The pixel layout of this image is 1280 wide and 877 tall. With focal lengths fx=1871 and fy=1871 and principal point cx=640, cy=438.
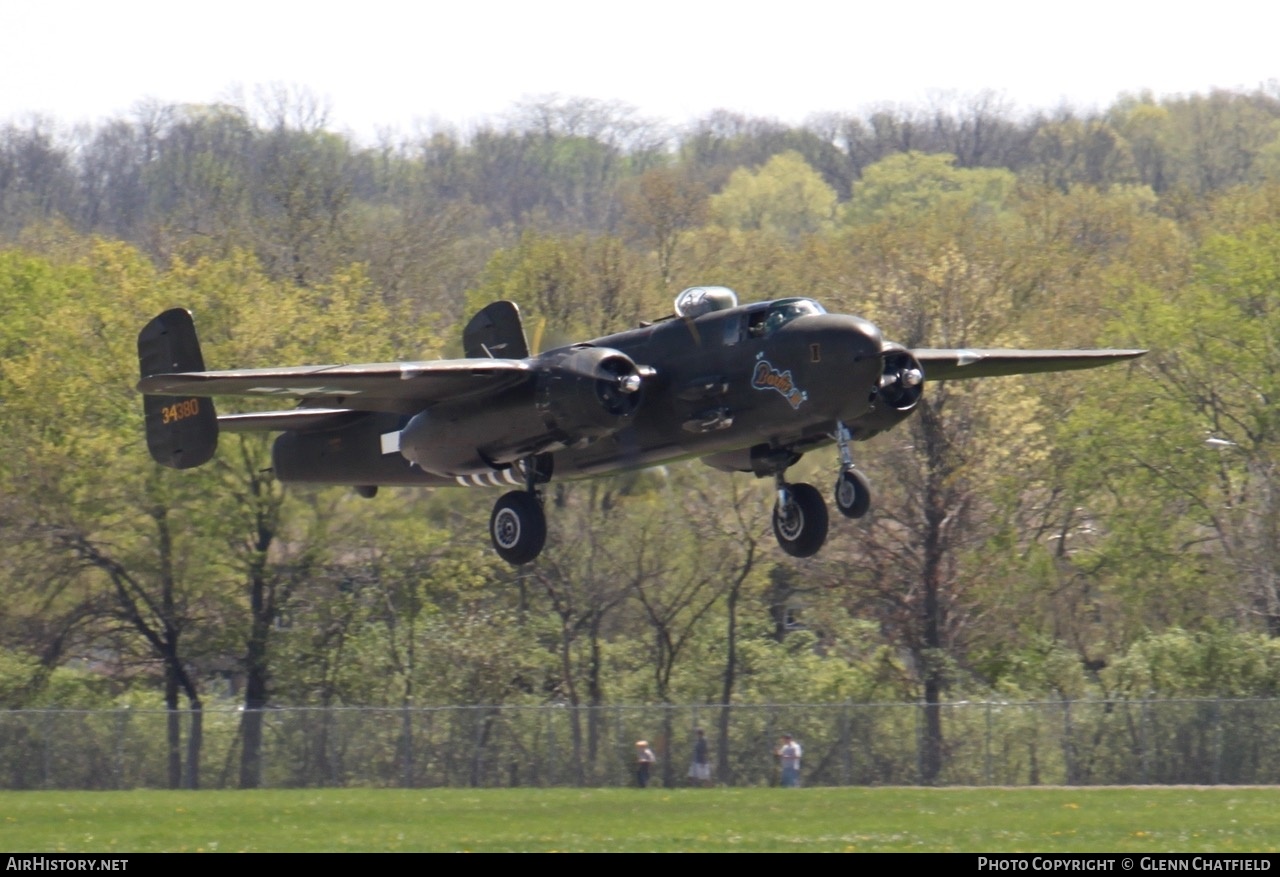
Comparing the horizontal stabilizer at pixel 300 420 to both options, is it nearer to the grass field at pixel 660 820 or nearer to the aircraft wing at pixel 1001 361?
the grass field at pixel 660 820

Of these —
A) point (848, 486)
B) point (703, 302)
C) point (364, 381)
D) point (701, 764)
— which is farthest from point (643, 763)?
point (703, 302)

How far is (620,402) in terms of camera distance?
27.0 meters

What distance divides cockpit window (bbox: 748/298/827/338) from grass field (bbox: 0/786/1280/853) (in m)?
7.66

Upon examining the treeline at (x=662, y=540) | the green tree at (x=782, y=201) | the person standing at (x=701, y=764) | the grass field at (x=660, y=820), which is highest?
the green tree at (x=782, y=201)

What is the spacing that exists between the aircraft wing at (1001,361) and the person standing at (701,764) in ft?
45.9

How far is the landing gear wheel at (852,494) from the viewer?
26484mm

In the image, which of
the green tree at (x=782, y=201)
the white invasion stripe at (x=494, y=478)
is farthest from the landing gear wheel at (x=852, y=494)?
the green tree at (x=782, y=201)

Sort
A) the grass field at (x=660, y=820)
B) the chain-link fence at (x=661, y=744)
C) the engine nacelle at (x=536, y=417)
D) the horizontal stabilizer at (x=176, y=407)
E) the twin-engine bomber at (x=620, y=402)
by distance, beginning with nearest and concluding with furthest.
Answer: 1. the twin-engine bomber at (x=620, y=402)
2. the engine nacelle at (x=536, y=417)
3. the grass field at (x=660, y=820)
4. the horizontal stabilizer at (x=176, y=407)
5. the chain-link fence at (x=661, y=744)

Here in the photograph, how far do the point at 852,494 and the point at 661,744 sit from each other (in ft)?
58.6

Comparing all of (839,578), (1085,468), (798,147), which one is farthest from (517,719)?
(798,147)

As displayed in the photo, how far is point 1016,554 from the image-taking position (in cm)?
5391

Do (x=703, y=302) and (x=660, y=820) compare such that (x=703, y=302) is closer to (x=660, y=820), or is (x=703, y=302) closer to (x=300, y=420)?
(x=300, y=420)

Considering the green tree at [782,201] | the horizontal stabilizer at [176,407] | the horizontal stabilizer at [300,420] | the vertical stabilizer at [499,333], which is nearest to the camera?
the vertical stabilizer at [499,333]

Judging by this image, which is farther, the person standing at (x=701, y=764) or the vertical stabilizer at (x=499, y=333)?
the person standing at (x=701, y=764)
